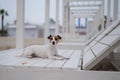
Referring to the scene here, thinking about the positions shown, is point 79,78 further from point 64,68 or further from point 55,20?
point 55,20

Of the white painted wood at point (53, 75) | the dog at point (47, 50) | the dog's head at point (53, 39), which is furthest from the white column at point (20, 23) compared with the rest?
the white painted wood at point (53, 75)

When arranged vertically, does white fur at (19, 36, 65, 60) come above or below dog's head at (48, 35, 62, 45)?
below

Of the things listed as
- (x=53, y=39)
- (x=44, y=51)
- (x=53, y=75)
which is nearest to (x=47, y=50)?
(x=44, y=51)

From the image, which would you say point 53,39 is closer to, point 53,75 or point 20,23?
point 53,75

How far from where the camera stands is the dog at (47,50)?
2.87 m

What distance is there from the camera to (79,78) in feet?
6.79

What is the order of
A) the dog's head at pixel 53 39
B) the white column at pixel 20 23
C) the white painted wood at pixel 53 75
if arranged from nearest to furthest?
the white painted wood at pixel 53 75 < the dog's head at pixel 53 39 < the white column at pixel 20 23

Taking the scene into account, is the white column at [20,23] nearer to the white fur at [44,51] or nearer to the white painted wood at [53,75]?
the white fur at [44,51]

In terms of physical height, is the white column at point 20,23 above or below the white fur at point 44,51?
above

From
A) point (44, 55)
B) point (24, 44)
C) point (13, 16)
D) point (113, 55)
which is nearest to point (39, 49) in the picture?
point (44, 55)

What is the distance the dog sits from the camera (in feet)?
9.41

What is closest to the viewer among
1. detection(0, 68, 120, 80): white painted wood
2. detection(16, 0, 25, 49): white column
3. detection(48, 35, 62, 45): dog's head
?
detection(0, 68, 120, 80): white painted wood

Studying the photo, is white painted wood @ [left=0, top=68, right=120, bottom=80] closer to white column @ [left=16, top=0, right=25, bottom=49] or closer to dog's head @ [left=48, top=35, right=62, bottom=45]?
dog's head @ [left=48, top=35, right=62, bottom=45]

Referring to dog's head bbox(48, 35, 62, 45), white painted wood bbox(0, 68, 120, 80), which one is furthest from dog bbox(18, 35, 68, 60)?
white painted wood bbox(0, 68, 120, 80)
